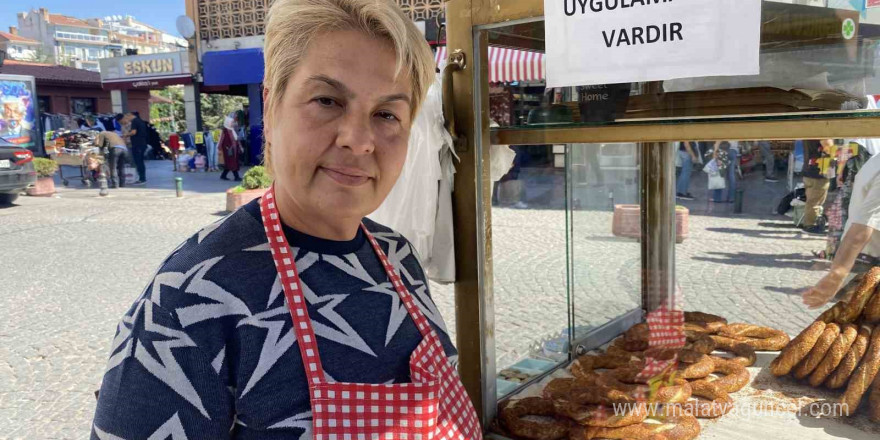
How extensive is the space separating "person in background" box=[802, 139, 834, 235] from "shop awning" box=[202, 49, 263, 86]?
16.3 m

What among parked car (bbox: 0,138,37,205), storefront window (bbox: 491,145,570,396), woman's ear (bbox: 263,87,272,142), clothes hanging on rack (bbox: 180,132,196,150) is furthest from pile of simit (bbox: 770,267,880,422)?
clothes hanging on rack (bbox: 180,132,196,150)

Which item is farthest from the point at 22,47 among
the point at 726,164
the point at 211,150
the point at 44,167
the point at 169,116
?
the point at 726,164

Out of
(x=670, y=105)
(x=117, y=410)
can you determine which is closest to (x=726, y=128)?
(x=670, y=105)

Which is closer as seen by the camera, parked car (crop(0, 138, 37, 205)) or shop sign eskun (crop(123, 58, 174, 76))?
parked car (crop(0, 138, 37, 205))

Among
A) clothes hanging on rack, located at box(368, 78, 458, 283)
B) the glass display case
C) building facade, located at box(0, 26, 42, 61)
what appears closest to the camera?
the glass display case

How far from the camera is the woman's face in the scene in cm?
115

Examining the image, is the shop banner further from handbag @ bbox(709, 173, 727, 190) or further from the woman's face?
the woman's face

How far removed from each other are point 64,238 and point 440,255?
329 inches

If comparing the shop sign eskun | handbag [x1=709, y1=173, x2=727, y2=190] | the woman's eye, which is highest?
the shop sign eskun

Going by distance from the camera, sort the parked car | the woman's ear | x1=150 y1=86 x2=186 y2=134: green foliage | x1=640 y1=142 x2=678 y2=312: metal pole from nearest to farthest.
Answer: the woman's ear, x1=640 y1=142 x2=678 y2=312: metal pole, the parked car, x1=150 y1=86 x2=186 y2=134: green foliage

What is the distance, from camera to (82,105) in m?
32.0

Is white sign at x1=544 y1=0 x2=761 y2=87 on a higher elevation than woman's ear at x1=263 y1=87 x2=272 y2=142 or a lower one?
higher

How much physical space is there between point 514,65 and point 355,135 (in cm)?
112

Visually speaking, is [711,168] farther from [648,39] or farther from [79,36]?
[79,36]
